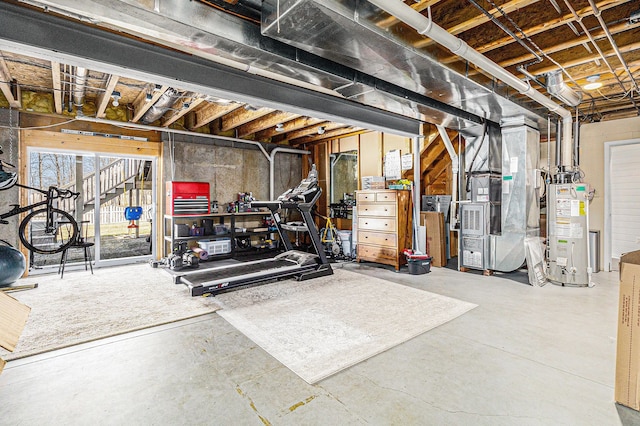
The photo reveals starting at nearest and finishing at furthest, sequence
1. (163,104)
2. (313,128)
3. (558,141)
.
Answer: (163,104)
(558,141)
(313,128)

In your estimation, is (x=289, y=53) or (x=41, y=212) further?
(x=41, y=212)

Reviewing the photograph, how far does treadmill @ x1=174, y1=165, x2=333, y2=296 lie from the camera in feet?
13.6

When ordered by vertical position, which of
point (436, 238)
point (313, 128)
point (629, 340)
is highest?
point (313, 128)

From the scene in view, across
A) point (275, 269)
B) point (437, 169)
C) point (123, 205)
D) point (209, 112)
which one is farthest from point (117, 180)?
point (437, 169)

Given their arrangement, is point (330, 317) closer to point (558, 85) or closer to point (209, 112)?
point (558, 85)

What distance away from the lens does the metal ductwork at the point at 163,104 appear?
4377 millimetres

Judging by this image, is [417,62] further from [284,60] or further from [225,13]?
[225,13]

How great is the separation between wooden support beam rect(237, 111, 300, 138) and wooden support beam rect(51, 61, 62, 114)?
3.11 meters

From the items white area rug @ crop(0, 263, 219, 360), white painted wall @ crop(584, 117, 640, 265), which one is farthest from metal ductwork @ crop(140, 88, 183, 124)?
white painted wall @ crop(584, 117, 640, 265)

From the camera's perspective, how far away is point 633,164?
5.29 metres

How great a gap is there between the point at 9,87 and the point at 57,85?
92 centimetres

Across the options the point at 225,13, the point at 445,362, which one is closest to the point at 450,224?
the point at 445,362

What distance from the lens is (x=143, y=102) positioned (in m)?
5.23

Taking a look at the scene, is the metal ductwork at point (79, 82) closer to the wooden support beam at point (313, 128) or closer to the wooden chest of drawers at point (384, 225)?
the wooden support beam at point (313, 128)
